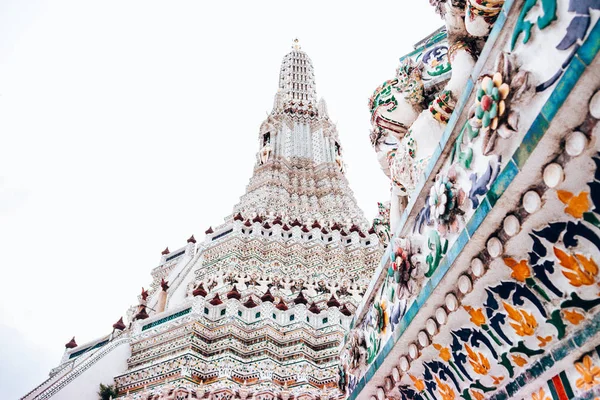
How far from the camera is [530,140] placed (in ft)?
6.52

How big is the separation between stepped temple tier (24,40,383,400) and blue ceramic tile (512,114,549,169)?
3463 millimetres

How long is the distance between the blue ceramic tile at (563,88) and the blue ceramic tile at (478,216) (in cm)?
54

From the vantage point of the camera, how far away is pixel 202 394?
9.12 m

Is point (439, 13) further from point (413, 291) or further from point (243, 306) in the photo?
point (243, 306)

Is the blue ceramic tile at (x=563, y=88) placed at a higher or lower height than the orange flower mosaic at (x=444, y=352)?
higher

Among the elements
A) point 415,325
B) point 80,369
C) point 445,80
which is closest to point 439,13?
point 445,80

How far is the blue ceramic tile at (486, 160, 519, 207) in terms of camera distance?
83.3 inches

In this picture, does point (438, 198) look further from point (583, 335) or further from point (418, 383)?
point (418, 383)

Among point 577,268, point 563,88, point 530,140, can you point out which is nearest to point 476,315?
point 577,268

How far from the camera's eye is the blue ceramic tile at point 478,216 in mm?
2305

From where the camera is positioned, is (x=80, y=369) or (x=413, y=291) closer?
(x=413, y=291)

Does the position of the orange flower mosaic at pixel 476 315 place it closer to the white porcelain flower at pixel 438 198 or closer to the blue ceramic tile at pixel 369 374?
the white porcelain flower at pixel 438 198

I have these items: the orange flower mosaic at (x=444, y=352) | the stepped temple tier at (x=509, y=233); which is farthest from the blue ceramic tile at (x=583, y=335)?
the orange flower mosaic at (x=444, y=352)

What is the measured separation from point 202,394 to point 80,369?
145 inches
